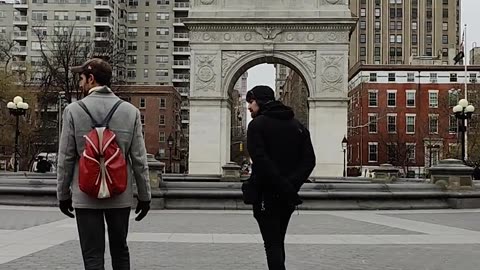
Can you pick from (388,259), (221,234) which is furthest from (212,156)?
(388,259)

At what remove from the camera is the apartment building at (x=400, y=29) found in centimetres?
12781

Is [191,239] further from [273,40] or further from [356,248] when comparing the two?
[273,40]

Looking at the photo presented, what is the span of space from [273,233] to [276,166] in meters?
0.64

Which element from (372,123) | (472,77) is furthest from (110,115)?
(472,77)

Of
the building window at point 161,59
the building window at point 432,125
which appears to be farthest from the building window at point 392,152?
the building window at point 161,59

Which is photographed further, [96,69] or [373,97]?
[373,97]

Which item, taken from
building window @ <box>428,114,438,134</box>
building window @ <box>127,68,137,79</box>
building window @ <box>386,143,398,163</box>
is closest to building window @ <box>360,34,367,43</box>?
building window @ <box>127,68,137,79</box>

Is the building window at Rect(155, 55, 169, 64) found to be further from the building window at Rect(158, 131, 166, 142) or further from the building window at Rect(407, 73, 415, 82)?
the building window at Rect(407, 73, 415, 82)

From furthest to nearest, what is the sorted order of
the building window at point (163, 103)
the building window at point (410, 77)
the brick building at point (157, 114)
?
the building window at point (163, 103)
the brick building at point (157, 114)
the building window at point (410, 77)

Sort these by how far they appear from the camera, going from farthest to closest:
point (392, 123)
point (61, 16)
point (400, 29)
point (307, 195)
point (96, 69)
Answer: point (400, 29)
point (61, 16)
point (392, 123)
point (307, 195)
point (96, 69)

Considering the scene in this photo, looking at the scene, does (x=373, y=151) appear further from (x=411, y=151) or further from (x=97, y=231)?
(x=97, y=231)

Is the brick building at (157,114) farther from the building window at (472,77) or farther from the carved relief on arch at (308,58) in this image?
the carved relief on arch at (308,58)

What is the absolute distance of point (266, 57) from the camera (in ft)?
146

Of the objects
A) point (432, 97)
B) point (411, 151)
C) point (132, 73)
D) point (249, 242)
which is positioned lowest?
point (249, 242)
